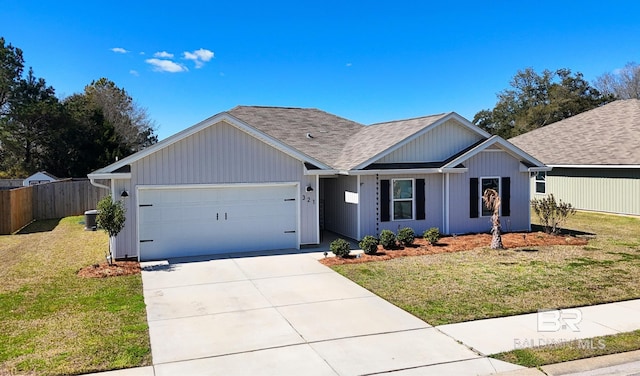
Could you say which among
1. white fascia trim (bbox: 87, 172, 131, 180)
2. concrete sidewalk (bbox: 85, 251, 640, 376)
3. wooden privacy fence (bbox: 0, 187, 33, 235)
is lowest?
concrete sidewalk (bbox: 85, 251, 640, 376)

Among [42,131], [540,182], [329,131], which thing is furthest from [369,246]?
[42,131]

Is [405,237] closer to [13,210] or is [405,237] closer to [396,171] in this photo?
[396,171]

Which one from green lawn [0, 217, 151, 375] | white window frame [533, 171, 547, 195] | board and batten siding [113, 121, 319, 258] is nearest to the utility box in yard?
green lawn [0, 217, 151, 375]

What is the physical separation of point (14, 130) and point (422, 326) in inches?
1512

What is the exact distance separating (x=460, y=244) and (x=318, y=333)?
833 cm

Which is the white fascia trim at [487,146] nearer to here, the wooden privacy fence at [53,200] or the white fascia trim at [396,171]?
the white fascia trim at [396,171]

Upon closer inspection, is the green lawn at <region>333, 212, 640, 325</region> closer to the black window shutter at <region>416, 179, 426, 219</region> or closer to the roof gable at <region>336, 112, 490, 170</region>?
the black window shutter at <region>416, 179, 426, 219</region>

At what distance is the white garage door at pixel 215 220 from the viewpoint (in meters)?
12.5

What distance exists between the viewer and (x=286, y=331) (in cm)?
702

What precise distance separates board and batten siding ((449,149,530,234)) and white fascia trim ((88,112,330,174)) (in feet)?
16.4

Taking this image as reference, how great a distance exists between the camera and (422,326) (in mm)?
7148

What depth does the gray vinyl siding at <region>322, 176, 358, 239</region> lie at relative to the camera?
1516 cm

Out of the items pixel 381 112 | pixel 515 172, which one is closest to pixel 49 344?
pixel 515 172

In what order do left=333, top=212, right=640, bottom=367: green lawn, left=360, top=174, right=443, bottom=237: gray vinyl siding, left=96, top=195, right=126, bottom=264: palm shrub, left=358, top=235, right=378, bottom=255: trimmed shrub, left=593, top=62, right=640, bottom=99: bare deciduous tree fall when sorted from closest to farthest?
left=333, top=212, right=640, bottom=367: green lawn, left=96, top=195, right=126, bottom=264: palm shrub, left=358, top=235, right=378, bottom=255: trimmed shrub, left=360, top=174, right=443, bottom=237: gray vinyl siding, left=593, top=62, right=640, bottom=99: bare deciduous tree
